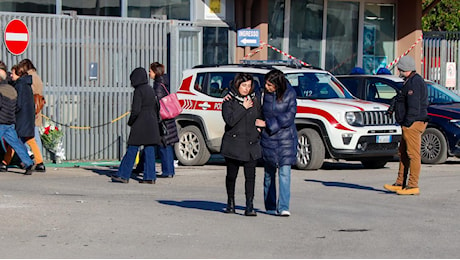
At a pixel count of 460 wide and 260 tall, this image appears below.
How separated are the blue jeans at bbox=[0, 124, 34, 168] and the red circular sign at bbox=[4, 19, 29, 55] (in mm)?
3554

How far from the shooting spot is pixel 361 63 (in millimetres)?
28375

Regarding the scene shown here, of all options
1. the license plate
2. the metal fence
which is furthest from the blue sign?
the license plate

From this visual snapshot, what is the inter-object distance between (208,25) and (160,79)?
26.7 feet

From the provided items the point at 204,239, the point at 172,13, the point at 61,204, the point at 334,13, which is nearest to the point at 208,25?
the point at 172,13

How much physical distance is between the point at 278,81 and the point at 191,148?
799 centimetres

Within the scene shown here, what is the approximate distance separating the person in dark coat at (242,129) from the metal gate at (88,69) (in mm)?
8955

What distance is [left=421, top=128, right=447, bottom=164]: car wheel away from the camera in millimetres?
20047

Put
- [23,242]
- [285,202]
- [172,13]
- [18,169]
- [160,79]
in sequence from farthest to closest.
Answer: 1. [172,13]
2. [18,169]
3. [160,79]
4. [285,202]
5. [23,242]

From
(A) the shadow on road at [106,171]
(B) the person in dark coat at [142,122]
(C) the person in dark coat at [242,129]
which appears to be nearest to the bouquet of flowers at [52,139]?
(A) the shadow on road at [106,171]

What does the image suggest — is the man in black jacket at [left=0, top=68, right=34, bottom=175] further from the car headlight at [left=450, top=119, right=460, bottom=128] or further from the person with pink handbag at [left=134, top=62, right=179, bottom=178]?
the car headlight at [left=450, top=119, right=460, bottom=128]

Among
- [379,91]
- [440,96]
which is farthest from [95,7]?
[440,96]

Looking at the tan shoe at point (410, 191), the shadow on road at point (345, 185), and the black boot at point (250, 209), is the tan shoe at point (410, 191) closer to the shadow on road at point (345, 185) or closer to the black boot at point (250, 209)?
the shadow on road at point (345, 185)

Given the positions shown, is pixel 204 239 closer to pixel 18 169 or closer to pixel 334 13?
pixel 18 169

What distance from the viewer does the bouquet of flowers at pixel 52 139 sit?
65.2ft
